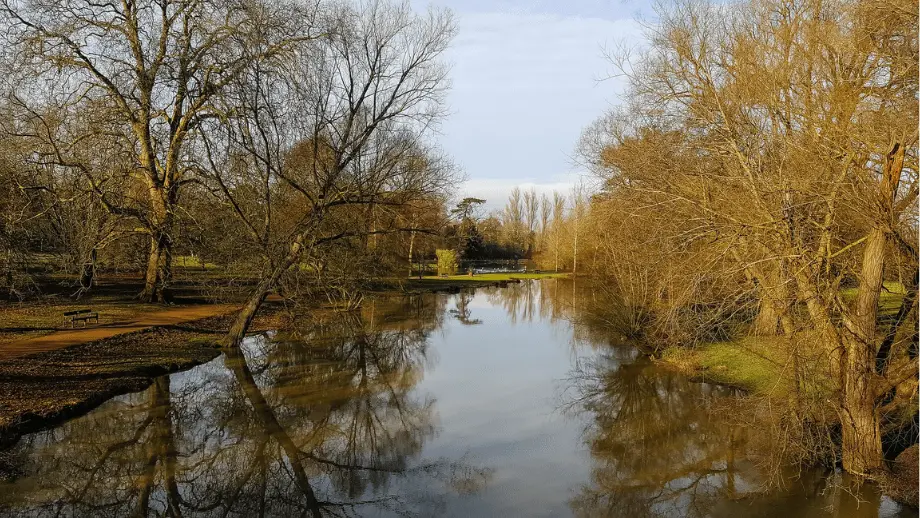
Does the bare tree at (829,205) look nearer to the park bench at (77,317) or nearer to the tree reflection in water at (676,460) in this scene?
the tree reflection in water at (676,460)

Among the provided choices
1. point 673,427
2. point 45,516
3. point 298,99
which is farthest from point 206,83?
point 673,427

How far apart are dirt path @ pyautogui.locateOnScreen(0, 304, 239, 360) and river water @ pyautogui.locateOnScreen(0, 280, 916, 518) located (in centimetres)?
276

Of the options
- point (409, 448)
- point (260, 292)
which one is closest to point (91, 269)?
point (260, 292)

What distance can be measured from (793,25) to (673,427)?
6524 mm

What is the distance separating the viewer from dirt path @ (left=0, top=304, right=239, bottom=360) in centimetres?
1236

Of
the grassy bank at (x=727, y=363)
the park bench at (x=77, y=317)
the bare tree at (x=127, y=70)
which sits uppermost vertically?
the bare tree at (x=127, y=70)

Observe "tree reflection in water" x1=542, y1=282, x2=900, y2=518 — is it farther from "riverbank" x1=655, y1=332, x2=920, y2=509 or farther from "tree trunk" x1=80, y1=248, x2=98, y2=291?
"tree trunk" x1=80, y1=248, x2=98, y2=291

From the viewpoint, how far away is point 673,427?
1005 centimetres

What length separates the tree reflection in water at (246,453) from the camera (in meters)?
6.95

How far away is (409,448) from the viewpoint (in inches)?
356

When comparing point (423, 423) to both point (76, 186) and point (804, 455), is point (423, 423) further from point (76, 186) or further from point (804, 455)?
point (76, 186)

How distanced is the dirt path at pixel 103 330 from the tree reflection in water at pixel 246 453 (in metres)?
2.82

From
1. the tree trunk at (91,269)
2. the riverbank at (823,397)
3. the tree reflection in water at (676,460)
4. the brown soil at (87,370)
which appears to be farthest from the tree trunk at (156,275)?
the riverbank at (823,397)

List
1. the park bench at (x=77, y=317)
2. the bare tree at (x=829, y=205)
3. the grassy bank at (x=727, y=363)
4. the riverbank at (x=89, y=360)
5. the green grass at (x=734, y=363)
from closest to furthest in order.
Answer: the bare tree at (x=829, y=205)
the riverbank at (x=89, y=360)
the green grass at (x=734, y=363)
the grassy bank at (x=727, y=363)
the park bench at (x=77, y=317)
